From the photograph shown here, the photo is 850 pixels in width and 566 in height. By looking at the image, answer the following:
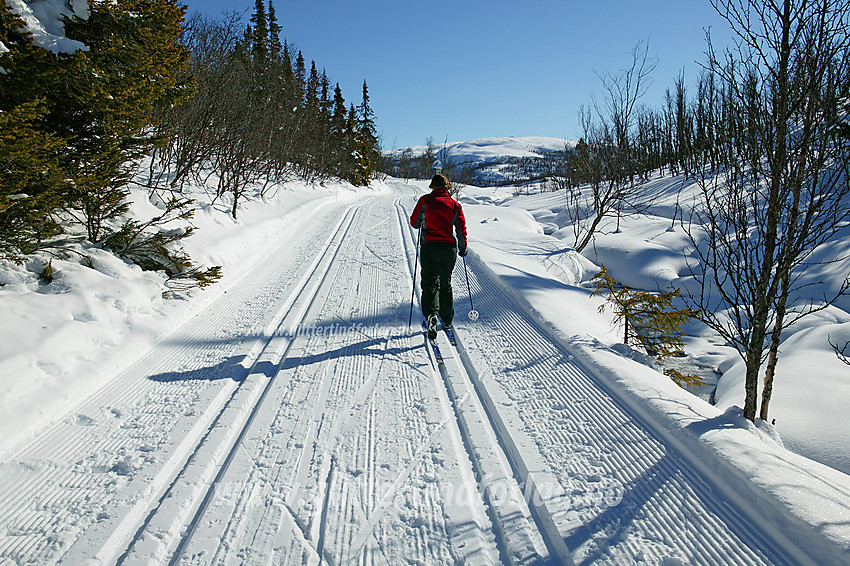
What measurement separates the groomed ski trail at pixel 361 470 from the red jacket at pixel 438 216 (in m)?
1.34

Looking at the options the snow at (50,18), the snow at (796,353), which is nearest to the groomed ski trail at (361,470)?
the snow at (796,353)

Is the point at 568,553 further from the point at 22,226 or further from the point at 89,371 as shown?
the point at 22,226

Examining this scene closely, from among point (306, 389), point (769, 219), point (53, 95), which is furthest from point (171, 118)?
point (769, 219)

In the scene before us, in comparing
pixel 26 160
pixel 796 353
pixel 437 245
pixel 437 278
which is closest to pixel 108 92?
pixel 26 160

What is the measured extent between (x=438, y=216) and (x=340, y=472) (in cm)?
312

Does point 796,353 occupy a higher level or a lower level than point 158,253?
lower

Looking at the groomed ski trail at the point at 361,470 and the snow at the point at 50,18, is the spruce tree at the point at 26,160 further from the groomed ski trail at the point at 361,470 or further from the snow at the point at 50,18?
the groomed ski trail at the point at 361,470

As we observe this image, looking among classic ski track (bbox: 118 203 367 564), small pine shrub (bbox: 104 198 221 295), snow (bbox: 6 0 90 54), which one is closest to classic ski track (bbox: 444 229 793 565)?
classic ski track (bbox: 118 203 367 564)

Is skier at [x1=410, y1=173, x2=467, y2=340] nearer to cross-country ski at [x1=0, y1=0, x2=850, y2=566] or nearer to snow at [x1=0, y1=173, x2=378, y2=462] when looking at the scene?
cross-country ski at [x1=0, y1=0, x2=850, y2=566]

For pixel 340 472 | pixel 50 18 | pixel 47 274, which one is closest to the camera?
pixel 340 472

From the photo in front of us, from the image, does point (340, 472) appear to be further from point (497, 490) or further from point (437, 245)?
point (437, 245)

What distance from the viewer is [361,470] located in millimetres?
2859

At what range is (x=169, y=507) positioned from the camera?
250 cm

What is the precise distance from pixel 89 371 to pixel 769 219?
6124 millimetres
